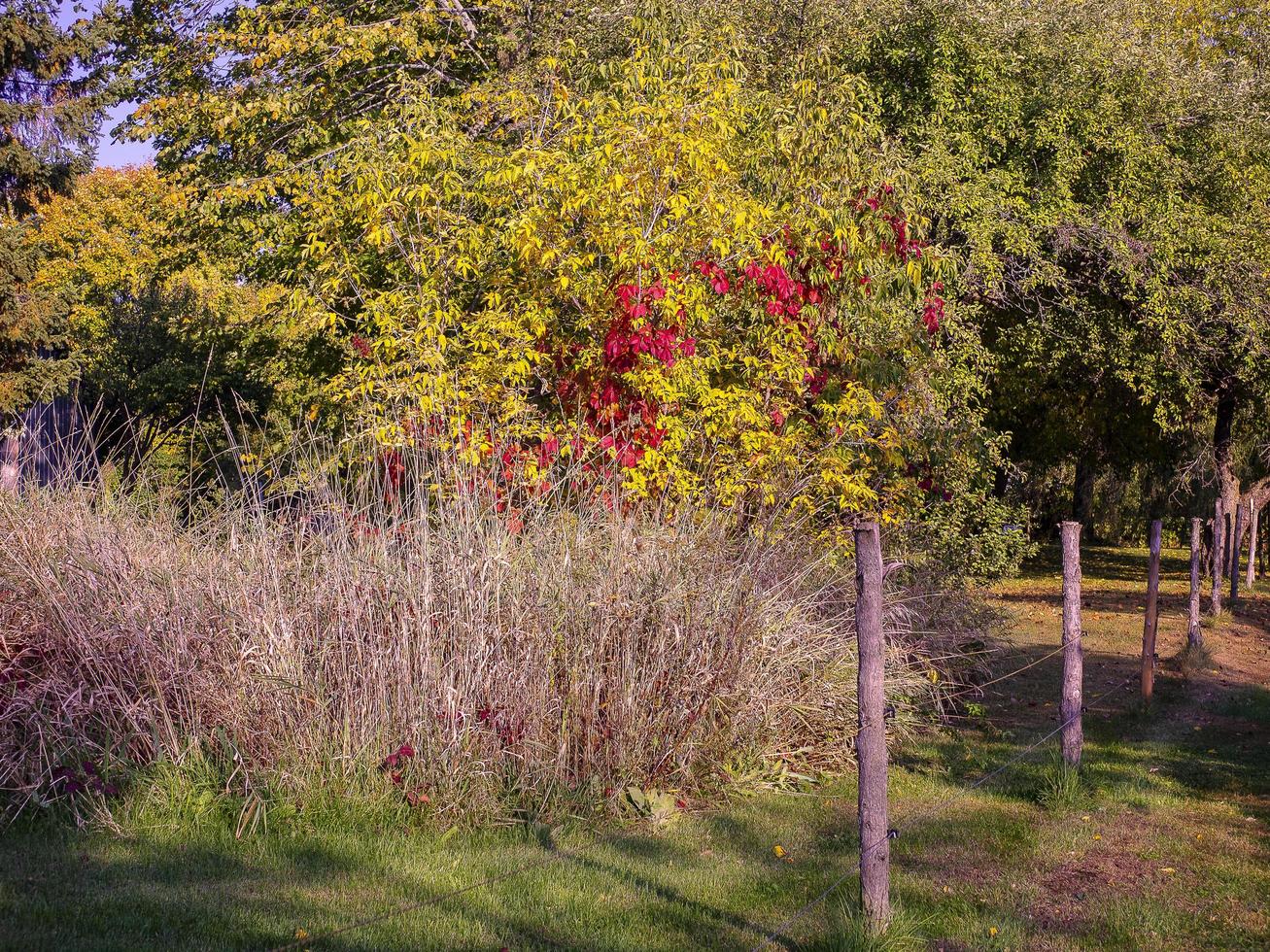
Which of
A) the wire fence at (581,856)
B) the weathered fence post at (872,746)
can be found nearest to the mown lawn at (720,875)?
the wire fence at (581,856)

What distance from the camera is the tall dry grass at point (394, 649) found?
641 centimetres

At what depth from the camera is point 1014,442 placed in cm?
2797

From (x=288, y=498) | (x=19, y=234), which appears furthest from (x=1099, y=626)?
(x=19, y=234)

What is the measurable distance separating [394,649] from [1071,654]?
4.38 m

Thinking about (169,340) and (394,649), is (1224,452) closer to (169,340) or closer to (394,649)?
(169,340)

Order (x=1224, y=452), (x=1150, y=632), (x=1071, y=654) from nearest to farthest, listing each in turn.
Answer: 1. (x=1071, y=654)
2. (x=1150, y=632)
3. (x=1224, y=452)

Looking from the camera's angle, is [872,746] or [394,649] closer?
[872,746]

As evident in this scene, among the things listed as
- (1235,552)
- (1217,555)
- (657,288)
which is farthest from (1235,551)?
(657,288)

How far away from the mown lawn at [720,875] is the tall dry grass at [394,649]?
0.40 m

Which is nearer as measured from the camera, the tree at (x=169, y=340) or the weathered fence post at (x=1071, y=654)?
the weathered fence post at (x=1071, y=654)

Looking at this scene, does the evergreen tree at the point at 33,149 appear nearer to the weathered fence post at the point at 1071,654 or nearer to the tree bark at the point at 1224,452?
the weathered fence post at the point at 1071,654

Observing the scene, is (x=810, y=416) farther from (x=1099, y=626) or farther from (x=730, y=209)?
(x=1099, y=626)

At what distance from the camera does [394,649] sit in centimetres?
658

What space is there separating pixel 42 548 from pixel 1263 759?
326 inches
